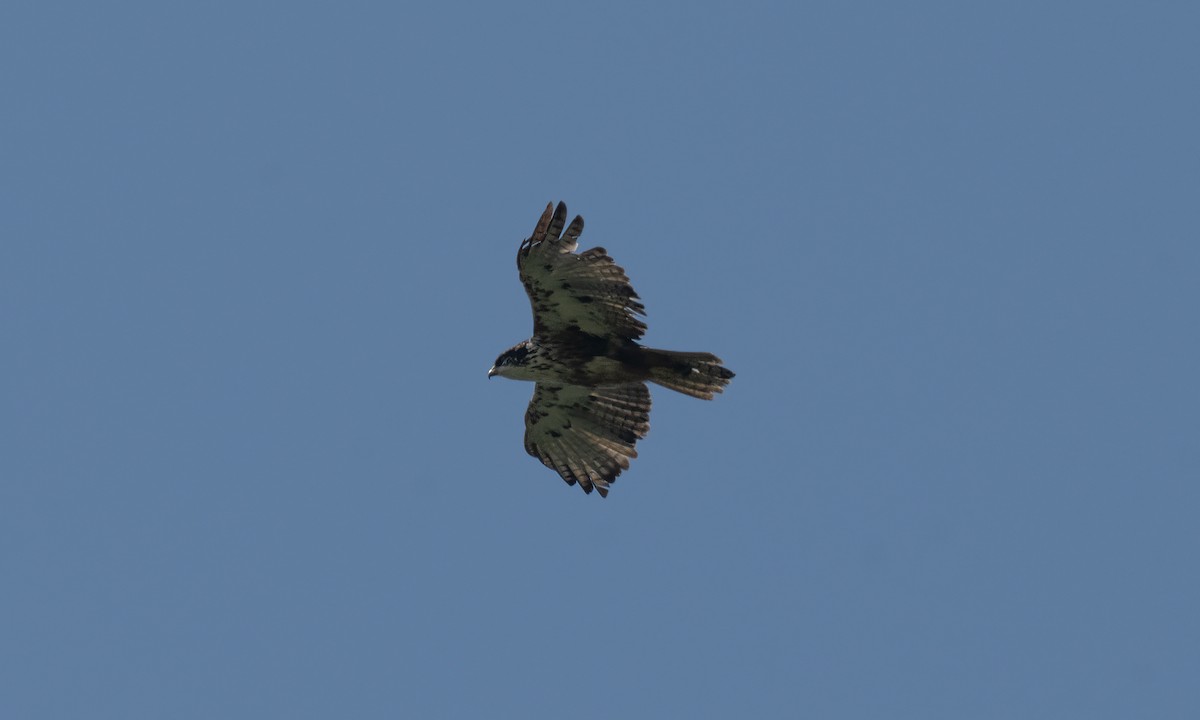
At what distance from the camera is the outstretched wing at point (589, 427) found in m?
23.0

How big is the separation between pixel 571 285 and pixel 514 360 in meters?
1.41

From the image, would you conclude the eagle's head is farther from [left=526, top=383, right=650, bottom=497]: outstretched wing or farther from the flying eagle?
[left=526, top=383, right=650, bottom=497]: outstretched wing

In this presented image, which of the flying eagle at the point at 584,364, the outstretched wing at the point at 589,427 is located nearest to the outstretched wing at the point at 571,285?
the flying eagle at the point at 584,364

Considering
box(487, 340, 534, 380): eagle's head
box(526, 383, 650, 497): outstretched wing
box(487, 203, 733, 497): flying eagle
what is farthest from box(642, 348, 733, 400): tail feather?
box(487, 340, 534, 380): eagle's head

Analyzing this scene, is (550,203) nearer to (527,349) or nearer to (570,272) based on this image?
(570,272)

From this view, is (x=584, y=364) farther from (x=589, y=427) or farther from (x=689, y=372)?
(x=589, y=427)

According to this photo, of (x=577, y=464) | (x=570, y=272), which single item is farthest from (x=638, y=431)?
(x=570, y=272)

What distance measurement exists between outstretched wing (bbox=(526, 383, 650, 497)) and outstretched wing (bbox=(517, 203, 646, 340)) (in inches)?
56.3

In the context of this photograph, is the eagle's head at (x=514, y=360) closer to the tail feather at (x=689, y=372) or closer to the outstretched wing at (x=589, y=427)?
the outstretched wing at (x=589, y=427)

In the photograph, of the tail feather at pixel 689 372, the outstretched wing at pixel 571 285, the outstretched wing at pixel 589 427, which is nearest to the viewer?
the outstretched wing at pixel 571 285

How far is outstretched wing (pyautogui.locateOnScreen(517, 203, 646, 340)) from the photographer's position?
20.6m

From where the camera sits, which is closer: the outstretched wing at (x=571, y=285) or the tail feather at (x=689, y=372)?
the outstretched wing at (x=571, y=285)

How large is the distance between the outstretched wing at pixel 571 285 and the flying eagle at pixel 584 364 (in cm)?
→ 1

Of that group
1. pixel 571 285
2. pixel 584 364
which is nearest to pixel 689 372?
pixel 584 364
